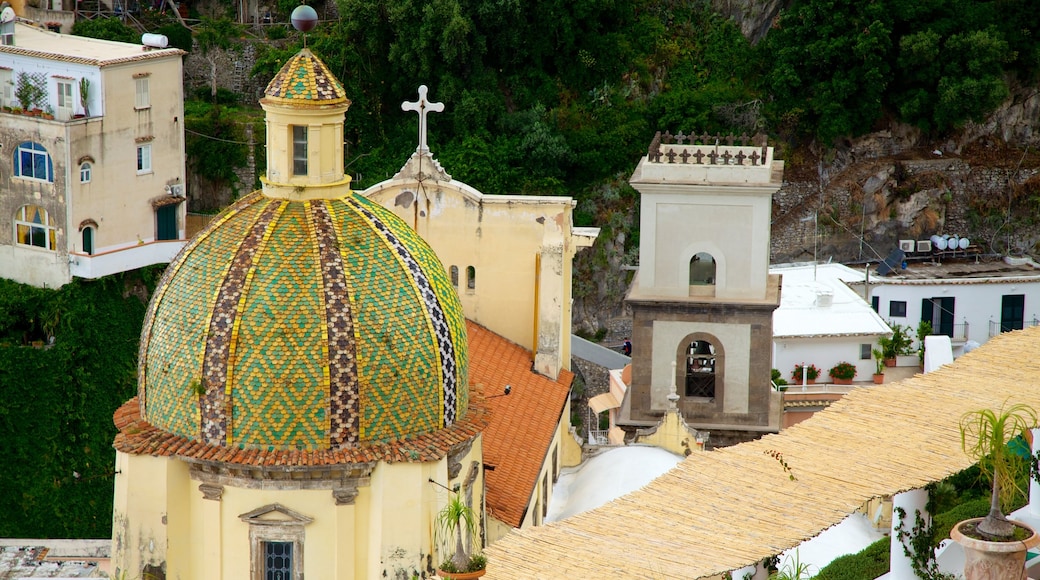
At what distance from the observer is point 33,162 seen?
5938 cm

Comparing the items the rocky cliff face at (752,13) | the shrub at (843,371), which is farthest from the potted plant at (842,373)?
the rocky cliff face at (752,13)

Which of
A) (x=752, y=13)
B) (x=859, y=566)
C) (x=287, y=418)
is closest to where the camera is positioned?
(x=859, y=566)

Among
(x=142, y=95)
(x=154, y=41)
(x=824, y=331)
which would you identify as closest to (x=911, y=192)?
(x=824, y=331)

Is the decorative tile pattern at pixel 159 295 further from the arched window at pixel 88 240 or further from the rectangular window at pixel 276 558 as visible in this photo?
the arched window at pixel 88 240

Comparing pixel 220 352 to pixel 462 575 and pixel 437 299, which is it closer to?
pixel 437 299

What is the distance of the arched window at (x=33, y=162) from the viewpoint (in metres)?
59.1

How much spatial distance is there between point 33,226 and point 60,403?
547 centimetres

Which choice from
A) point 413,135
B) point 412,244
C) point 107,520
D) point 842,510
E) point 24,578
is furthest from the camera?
point 413,135

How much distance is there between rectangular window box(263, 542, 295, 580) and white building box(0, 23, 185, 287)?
93.2ft

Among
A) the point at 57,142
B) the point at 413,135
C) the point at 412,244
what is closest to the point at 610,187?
the point at 413,135

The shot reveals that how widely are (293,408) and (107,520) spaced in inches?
1075

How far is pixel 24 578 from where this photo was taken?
43.2 metres

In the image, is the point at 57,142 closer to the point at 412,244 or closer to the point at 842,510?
the point at 412,244

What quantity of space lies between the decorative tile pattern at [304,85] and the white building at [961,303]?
33.4 m
